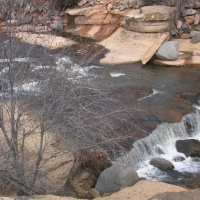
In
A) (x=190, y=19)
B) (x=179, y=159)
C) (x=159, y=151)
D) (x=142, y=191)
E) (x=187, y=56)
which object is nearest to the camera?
(x=142, y=191)

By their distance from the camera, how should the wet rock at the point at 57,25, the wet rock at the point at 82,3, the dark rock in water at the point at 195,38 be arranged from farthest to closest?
the wet rock at the point at 82,3 < the wet rock at the point at 57,25 < the dark rock in water at the point at 195,38

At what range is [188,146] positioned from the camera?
28.8 feet

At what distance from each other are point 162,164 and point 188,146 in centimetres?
111

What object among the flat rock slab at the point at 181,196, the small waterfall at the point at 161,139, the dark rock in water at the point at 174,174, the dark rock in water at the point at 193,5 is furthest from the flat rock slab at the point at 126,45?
the flat rock slab at the point at 181,196

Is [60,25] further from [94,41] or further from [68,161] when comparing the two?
[68,161]

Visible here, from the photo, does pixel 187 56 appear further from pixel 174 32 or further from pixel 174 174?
pixel 174 174

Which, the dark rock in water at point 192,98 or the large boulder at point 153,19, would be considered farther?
the large boulder at point 153,19

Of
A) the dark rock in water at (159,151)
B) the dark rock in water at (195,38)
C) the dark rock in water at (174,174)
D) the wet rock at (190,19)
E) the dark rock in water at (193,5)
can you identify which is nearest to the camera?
the dark rock in water at (174,174)

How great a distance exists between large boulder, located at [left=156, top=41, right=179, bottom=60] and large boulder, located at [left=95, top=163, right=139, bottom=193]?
782 cm

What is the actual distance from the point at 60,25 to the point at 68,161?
46.7 feet

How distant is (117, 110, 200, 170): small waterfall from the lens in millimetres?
8094

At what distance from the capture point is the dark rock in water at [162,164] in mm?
8078

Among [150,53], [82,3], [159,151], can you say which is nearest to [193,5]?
[150,53]

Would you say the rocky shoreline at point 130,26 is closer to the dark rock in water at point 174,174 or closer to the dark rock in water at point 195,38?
the dark rock in water at point 195,38
